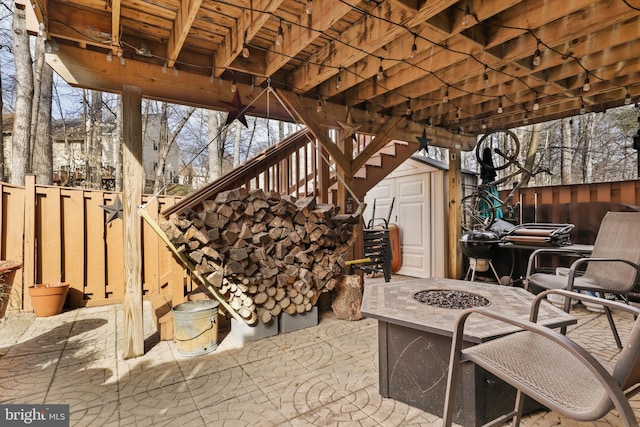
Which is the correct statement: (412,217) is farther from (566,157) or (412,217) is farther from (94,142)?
(94,142)

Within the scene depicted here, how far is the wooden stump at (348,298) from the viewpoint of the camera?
3.37 m

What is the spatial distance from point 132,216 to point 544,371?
111 inches

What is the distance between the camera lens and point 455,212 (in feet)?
16.5

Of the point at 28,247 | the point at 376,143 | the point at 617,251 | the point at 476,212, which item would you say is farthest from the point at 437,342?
the point at 28,247

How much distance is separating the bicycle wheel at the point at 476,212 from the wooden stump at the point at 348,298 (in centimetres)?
275

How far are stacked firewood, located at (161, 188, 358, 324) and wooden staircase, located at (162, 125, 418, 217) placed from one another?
12.6 inches

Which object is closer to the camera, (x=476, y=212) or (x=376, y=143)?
(x=376, y=143)

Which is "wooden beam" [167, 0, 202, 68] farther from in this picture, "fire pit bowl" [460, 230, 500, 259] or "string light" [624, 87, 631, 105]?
"string light" [624, 87, 631, 105]

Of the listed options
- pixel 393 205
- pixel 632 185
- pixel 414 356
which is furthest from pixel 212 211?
pixel 632 185

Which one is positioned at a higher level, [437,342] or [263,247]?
[263,247]

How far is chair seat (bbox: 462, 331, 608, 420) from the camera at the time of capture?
911 millimetres

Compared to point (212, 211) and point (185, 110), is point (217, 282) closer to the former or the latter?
point (212, 211)

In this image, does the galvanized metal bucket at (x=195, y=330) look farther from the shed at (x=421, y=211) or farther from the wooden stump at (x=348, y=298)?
the shed at (x=421, y=211)

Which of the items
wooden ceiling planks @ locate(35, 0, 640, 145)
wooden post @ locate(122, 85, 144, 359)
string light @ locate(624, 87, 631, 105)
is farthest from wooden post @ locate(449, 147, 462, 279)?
wooden post @ locate(122, 85, 144, 359)
